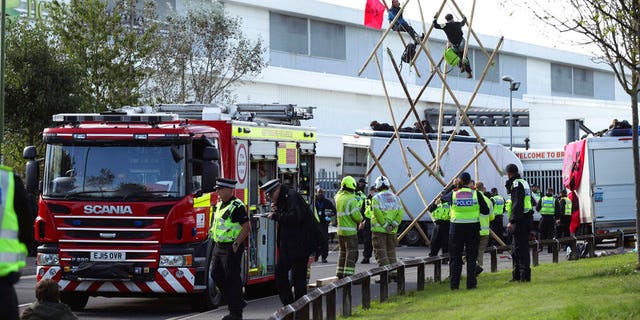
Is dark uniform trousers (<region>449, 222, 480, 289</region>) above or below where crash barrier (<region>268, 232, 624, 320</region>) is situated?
above

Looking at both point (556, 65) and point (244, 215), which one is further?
point (556, 65)

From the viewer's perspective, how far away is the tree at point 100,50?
3700 centimetres

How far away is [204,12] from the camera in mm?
43000

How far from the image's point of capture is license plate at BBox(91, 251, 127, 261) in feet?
55.3

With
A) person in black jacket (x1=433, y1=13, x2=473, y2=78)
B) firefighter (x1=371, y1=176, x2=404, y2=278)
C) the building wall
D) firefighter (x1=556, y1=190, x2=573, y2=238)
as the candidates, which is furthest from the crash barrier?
the building wall

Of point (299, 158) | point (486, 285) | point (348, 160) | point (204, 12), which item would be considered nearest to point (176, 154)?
point (299, 158)

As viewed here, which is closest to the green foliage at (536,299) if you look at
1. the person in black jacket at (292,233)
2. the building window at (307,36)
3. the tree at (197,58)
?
the person in black jacket at (292,233)

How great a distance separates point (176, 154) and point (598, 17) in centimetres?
652

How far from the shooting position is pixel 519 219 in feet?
64.1

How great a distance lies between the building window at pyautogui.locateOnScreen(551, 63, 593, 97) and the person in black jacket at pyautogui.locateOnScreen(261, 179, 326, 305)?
2609 inches

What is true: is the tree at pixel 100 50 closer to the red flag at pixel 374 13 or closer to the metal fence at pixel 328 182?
the metal fence at pixel 328 182

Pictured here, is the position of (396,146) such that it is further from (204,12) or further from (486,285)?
(486,285)

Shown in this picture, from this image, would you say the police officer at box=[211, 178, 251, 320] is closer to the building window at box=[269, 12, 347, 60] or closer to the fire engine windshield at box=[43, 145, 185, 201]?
the fire engine windshield at box=[43, 145, 185, 201]

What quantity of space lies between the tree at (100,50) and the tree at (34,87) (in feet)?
3.16
